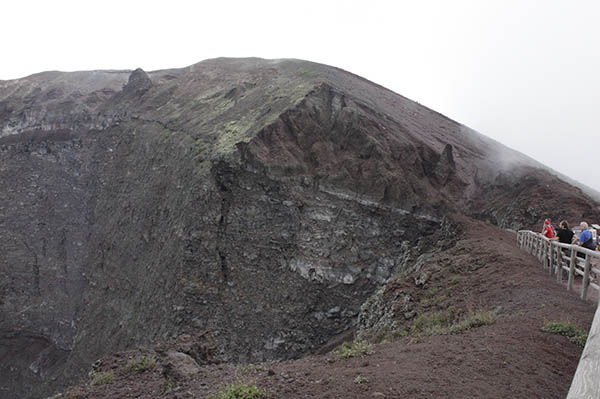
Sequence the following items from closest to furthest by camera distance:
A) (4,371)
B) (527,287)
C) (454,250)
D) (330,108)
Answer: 1. (527,287)
2. (454,250)
3. (330,108)
4. (4,371)

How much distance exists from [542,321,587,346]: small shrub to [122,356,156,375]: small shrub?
22.7 ft

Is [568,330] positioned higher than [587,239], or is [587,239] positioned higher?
[587,239]

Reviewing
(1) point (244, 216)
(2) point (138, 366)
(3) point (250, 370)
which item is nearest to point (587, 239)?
(3) point (250, 370)

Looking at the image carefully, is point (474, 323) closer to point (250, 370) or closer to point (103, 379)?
point (250, 370)

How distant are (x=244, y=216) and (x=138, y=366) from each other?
33.1ft

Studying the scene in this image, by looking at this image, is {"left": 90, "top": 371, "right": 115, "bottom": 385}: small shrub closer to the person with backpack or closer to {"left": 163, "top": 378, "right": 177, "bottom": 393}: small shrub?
{"left": 163, "top": 378, "right": 177, "bottom": 393}: small shrub

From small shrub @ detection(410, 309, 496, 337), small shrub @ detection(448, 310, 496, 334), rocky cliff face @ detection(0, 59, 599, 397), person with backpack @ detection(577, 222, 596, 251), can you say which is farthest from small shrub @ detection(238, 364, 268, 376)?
person with backpack @ detection(577, 222, 596, 251)

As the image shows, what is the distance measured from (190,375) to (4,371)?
940 inches

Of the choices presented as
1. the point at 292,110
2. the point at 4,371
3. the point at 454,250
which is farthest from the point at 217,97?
the point at 4,371

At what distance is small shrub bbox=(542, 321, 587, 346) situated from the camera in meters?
5.81

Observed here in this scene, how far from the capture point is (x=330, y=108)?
774 inches

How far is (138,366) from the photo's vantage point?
7.45 meters

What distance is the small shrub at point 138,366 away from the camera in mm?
7398

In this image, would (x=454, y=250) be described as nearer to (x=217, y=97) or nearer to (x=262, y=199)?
(x=262, y=199)
